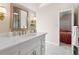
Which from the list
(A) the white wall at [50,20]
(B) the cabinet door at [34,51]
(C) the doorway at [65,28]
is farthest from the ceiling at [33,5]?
(B) the cabinet door at [34,51]

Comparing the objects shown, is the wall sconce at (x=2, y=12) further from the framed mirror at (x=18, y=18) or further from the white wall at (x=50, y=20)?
the white wall at (x=50, y=20)

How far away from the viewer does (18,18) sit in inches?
82.3

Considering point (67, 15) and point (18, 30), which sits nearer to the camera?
point (18, 30)

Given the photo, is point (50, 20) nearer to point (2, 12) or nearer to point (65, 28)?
point (65, 28)

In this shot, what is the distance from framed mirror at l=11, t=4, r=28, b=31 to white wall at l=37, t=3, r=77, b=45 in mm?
237

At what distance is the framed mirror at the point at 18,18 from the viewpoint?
2025 mm

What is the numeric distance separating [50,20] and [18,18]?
592 millimetres

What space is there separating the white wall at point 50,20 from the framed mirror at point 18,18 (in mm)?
237

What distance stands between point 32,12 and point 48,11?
29cm

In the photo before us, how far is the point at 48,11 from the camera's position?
7.36ft

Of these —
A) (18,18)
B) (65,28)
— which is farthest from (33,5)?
(65,28)

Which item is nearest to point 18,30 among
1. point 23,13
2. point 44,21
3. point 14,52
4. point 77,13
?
point 23,13

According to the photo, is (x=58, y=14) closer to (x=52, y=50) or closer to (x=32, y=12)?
(x=32, y=12)
